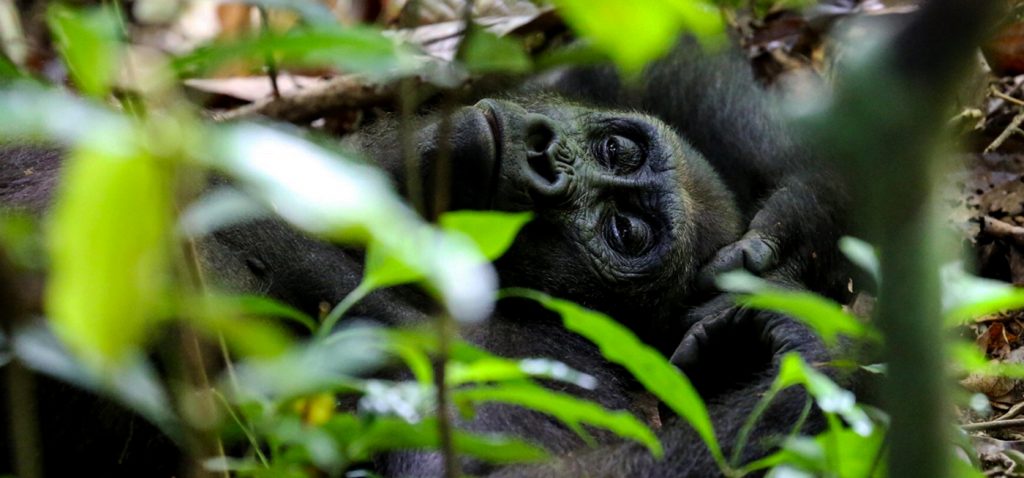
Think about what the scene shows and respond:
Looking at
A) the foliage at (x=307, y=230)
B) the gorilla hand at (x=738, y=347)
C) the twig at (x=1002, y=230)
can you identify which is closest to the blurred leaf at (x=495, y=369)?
the foliage at (x=307, y=230)

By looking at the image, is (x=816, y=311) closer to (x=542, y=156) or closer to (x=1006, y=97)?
(x=542, y=156)

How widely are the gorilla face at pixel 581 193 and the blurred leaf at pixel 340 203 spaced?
168cm

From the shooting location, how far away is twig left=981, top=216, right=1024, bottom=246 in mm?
3225

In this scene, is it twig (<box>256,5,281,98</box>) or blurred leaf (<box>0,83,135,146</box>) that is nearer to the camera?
blurred leaf (<box>0,83,135,146</box>)

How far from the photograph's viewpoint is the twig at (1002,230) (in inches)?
127

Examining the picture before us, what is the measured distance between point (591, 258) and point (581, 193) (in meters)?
0.15

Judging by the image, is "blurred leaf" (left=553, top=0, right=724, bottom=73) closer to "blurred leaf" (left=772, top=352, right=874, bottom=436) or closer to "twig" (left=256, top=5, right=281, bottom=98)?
"twig" (left=256, top=5, right=281, bottom=98)

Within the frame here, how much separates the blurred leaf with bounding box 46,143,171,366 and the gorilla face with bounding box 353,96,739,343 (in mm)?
1821

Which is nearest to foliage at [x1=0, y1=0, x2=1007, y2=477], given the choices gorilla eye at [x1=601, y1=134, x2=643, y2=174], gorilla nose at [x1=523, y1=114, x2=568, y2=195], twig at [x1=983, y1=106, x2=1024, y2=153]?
gorilla nose at [x1=523, y1=114, x2=568, y2=195]

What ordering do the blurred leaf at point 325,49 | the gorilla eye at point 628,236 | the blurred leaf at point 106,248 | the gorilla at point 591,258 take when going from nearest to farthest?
the blurred leaf at point 106,248
the blurred leaf at point 325,49
the gorilla at point 591,258
the gorilla eye at point 628,236

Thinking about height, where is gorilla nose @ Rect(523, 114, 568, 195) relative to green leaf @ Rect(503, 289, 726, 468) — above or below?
below

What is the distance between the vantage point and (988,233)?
10.8 feet

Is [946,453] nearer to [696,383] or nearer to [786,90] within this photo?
[696,383]

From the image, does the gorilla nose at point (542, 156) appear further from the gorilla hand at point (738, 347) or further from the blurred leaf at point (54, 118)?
the blurred leaf at point (54, 118)
